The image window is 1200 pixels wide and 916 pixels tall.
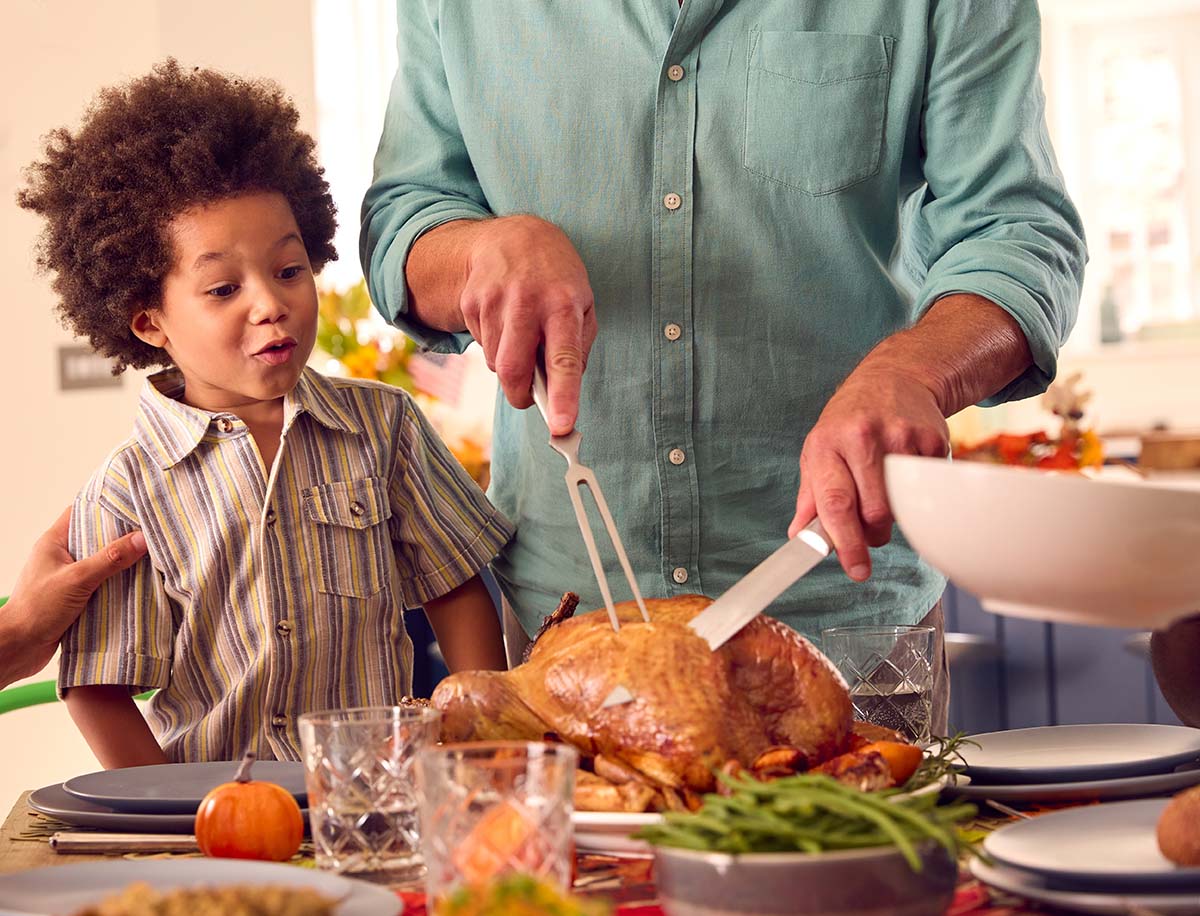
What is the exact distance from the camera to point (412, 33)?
162cm

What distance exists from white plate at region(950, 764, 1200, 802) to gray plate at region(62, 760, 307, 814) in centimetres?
48

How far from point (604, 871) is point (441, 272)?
73cm

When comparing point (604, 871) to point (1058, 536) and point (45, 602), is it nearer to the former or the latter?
point (1058, 536)

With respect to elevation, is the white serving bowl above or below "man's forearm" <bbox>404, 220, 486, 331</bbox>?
below

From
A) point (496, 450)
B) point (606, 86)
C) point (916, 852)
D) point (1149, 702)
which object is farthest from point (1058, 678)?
point (916, 852)

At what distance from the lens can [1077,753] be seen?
1.05 m

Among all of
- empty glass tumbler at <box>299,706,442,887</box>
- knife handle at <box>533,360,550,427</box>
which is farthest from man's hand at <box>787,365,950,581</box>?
empty glass tumbler at <box>299,706,442,887</box>

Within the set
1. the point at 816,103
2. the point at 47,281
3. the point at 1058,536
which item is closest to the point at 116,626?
the point at 816,103

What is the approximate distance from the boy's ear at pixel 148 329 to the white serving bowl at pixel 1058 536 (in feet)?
3.45

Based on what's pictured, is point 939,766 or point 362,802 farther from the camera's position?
point 939,766

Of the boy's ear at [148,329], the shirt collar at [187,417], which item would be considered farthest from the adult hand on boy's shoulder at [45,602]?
the boy's ear at [148,329]

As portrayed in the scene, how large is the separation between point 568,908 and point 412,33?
1293 mm

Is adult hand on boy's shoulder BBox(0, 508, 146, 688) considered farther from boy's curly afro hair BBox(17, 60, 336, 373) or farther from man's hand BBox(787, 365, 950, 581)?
man's hand BBox(787, 365, 950, 581)

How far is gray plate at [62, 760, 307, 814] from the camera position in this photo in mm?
956
